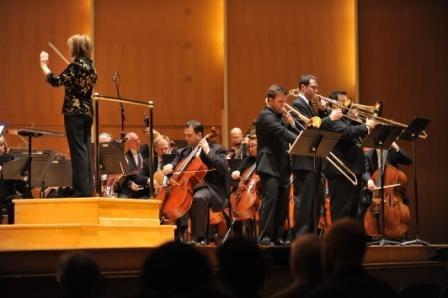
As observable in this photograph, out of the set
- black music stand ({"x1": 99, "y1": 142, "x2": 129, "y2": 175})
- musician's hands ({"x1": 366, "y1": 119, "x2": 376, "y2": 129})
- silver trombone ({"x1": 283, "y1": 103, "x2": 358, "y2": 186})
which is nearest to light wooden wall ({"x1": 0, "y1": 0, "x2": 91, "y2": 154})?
black music stand ({"x1": 99, "y1": 142, "x2": 129, "y2": 175})

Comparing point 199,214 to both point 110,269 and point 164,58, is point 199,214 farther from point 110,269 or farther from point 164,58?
point 164,58

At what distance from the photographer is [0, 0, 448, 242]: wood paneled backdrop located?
37.1 feet

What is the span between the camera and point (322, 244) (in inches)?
135

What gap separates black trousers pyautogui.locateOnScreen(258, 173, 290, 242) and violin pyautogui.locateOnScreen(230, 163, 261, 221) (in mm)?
1180

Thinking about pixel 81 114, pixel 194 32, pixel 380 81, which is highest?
pixel 194 32

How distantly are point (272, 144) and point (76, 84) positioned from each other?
1.80 metres

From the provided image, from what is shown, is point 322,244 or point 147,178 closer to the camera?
point 322,244

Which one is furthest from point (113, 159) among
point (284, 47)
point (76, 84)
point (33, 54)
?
point (284, 47)

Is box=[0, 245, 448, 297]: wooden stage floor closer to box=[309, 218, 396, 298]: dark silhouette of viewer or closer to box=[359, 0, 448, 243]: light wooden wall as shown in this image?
box=[309, 218, 396, 298]: dark silhouette of viewer

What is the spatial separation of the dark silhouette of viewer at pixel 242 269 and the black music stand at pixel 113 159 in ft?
15.8

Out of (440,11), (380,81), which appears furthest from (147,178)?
(440,11)

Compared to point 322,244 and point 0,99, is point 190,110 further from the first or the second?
point 322,244

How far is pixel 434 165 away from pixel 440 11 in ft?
7.30

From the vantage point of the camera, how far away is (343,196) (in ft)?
24.3
